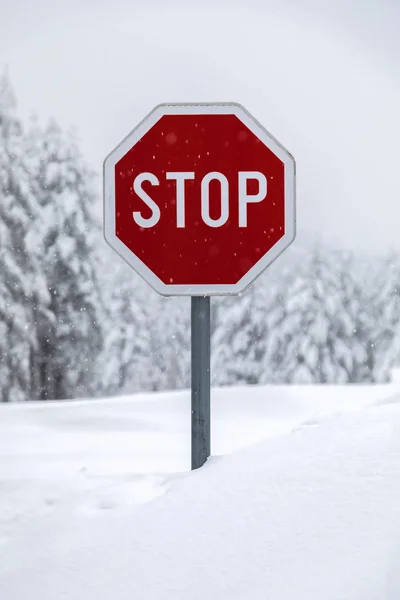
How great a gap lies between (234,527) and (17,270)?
1941cm

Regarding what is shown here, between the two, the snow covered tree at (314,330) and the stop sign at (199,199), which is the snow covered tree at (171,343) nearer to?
the snow covered tree at (314,330)

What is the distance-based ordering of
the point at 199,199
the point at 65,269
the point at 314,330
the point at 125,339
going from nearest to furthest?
the point at 199,199
the point at 65,269
the point at 314,330
the point at 125,339

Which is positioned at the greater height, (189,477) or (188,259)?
(188,259)

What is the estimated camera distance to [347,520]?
2139mm

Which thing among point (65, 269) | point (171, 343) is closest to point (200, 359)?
point (65, 269)

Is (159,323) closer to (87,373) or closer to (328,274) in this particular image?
(328,274)

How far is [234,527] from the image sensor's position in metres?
2.26

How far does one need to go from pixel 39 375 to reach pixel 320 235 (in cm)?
1285

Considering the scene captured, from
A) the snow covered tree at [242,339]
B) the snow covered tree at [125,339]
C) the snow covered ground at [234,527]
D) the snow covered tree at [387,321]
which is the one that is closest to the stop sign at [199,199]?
the snow covered ground at [234,527]

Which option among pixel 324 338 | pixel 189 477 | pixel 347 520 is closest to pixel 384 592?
pixel 347 520

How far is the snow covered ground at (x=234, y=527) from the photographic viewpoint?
1983 millimetres

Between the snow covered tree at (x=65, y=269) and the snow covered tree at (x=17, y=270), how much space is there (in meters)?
0.64

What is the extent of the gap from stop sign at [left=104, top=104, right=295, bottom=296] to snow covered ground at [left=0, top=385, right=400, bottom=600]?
710mm

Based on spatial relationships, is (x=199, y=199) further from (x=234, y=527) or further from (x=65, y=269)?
(x=65, y=269)
